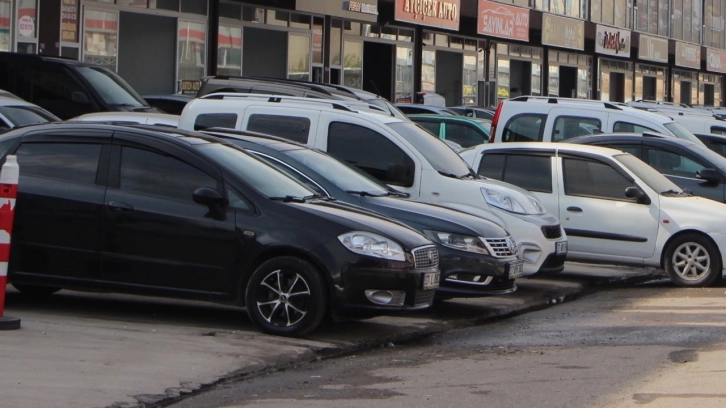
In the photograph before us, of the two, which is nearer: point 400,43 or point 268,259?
point 268,259

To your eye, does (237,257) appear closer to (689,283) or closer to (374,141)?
(374,141)

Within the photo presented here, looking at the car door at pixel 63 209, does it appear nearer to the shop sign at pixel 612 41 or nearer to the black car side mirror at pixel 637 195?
the black car side mirror at pixel 637 195

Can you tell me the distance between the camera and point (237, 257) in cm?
935

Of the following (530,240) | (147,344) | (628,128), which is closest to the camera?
(147,344)

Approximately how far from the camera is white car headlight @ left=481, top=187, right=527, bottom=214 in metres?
12.5

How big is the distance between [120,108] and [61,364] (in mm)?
12255

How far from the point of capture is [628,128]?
18281 millimetres

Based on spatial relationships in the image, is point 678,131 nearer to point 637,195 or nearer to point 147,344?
point 637,195

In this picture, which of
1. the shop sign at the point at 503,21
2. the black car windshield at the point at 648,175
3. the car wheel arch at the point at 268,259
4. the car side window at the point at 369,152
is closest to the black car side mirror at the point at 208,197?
the car wheel arch at the point at 268,259

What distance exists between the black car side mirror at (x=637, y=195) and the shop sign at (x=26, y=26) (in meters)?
14.3

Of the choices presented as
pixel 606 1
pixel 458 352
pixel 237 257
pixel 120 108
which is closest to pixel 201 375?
pixel 237 257

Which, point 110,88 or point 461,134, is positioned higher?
point 110,88

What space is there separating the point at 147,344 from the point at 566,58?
4314 centimetres

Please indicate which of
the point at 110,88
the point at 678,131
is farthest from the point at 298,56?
the point at 678,131
